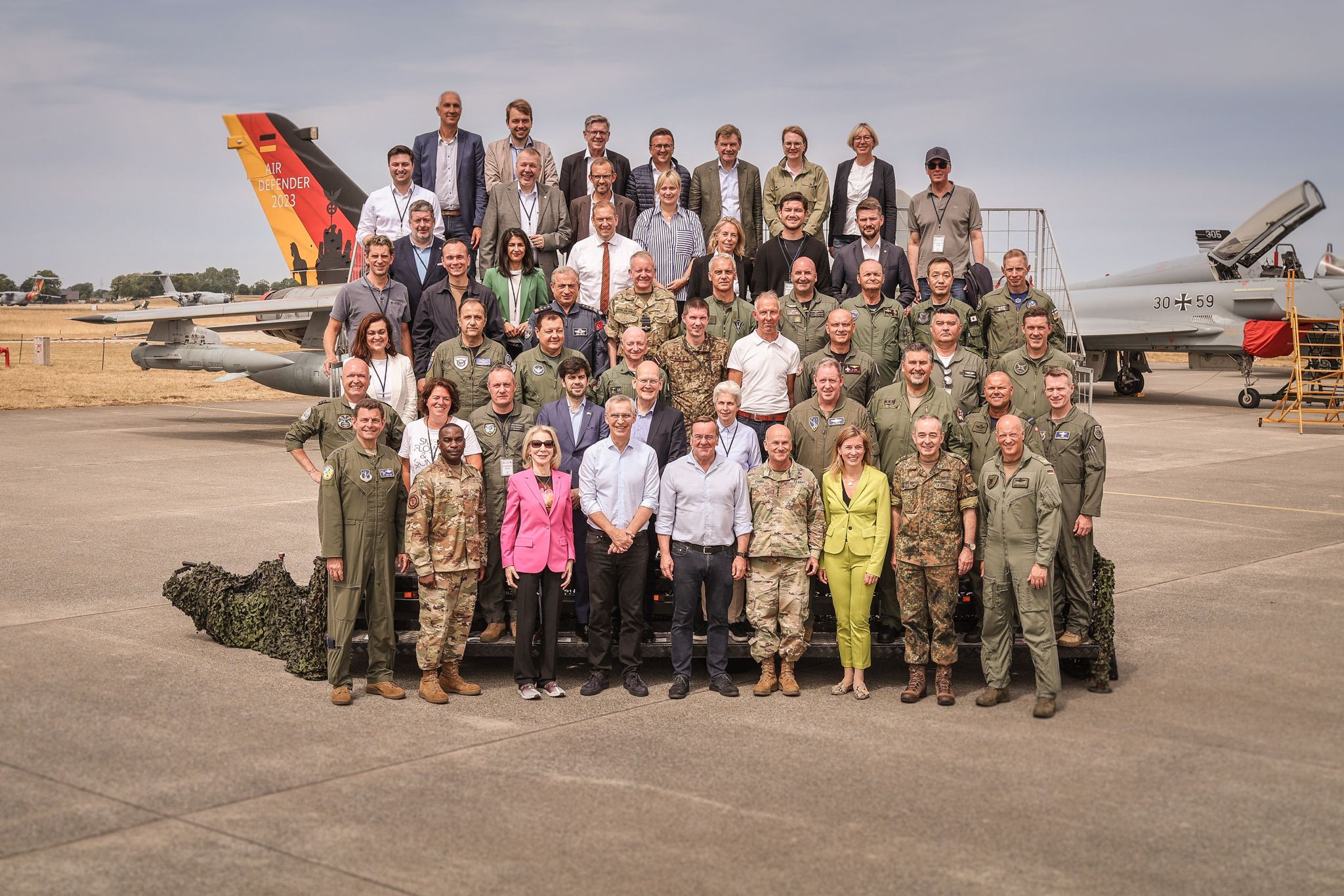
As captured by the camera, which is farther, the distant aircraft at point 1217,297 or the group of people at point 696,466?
the distant aircraft at point 1217,297

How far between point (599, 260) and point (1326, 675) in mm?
5397

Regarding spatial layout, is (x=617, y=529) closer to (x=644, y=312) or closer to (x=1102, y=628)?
(x=644, y=312)

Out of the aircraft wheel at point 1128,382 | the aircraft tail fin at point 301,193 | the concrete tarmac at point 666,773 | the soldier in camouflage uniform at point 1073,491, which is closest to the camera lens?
the concrete tarmac at point 666,773

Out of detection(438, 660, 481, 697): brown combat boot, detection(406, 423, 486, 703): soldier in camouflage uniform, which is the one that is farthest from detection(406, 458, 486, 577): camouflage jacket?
detection(438, 660, 481, 697): brown combat boot

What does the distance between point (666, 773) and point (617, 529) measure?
1.73 m

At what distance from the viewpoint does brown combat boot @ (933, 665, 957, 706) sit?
649 centimetres

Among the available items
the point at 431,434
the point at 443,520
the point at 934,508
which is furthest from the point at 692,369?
the point at 443,520

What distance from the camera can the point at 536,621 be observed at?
671cm

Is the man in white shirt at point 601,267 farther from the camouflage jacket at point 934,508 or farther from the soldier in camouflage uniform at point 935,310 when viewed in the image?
the camouflage jacket at point 934,508

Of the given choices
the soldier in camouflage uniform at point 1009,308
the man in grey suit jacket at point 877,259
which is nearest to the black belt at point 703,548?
the man in grey suit jacket at point 877,259

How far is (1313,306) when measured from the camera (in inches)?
1107

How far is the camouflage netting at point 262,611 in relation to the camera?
6957 mm

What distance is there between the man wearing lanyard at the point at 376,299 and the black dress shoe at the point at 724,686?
3.11 m

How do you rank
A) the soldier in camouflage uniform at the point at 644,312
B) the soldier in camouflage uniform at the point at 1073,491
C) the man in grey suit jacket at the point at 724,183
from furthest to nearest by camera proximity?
the man in grey suit jacket at the point at 724,183
the soldier in camouflage uniform at the point at 644,312
the soldier in camouflage uniform at the point at 1073,491
